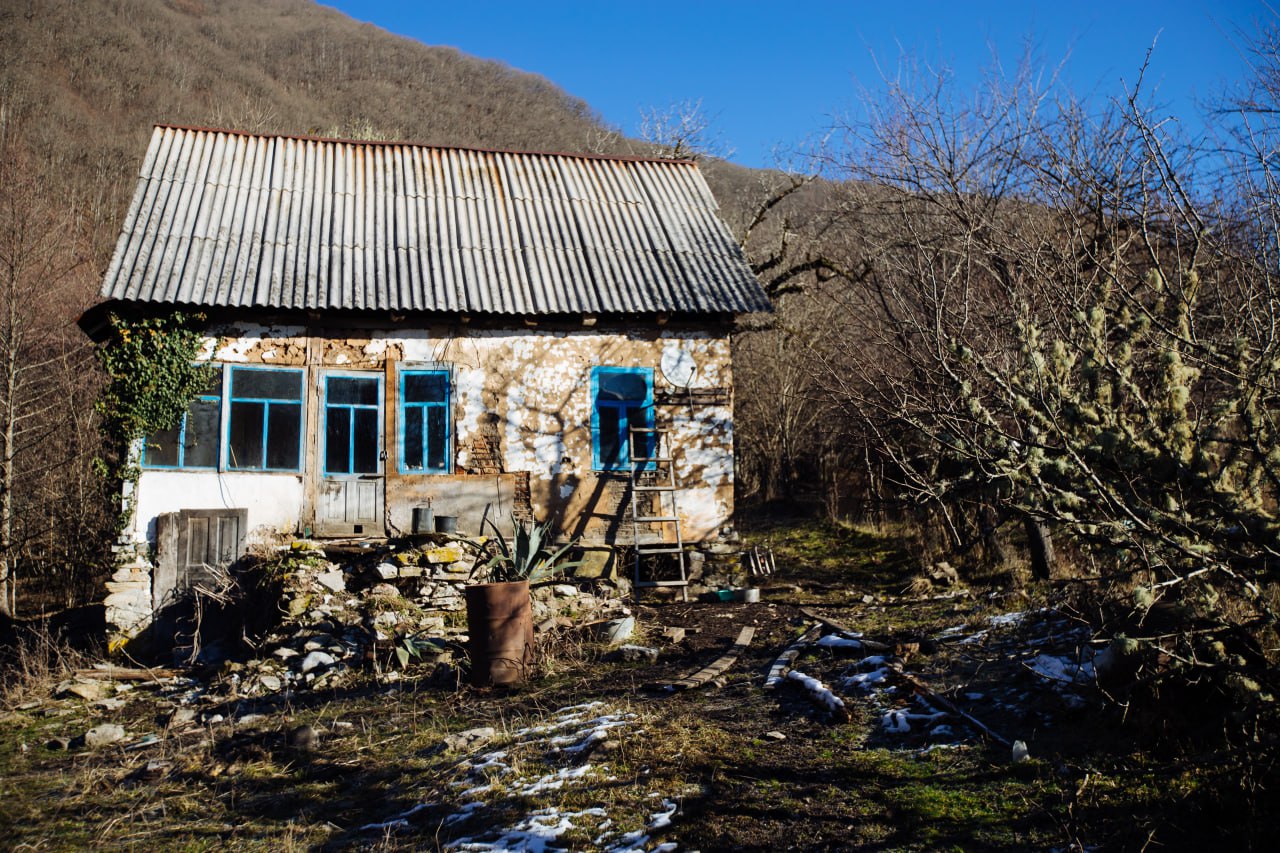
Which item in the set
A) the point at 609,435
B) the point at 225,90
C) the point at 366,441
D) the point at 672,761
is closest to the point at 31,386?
the point at 366,441

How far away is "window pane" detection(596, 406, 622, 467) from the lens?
38.3 feet

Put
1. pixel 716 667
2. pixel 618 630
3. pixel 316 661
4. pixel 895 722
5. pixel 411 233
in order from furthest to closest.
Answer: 1. pixel 411 233
2. pixel 618 630
3. pixel 316 661
4. pixel 716 667
5. pixel 895 722

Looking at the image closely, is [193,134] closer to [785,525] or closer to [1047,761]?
[785,525]

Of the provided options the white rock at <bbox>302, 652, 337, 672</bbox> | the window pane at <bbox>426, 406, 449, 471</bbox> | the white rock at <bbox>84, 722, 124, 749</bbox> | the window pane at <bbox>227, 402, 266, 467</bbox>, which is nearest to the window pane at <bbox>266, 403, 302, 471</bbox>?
the window pane at <bbox>227, 402, 266, 467</bbox>

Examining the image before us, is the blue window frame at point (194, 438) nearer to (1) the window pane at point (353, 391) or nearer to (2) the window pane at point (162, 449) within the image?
(2) the window pane at point (162, 449)

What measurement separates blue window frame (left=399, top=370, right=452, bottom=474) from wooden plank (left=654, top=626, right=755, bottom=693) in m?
4.77

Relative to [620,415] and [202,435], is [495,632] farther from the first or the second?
[202,435]

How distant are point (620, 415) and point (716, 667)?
5123 millimetres

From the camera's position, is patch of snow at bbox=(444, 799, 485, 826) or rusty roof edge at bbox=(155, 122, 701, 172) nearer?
patch of snow at bbox=(444, 799, 485, 826)

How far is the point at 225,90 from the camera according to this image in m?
40.0

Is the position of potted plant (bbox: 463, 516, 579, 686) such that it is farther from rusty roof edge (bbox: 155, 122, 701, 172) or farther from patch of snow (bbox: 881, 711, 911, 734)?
rusty roof edge (bbox: 155, 122, 701, 172)

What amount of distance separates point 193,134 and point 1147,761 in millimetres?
13976

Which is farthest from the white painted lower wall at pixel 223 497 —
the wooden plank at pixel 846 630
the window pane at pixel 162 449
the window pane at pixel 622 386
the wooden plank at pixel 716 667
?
the wooden plank at pixel 846 630

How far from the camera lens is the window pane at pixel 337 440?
11031mm
